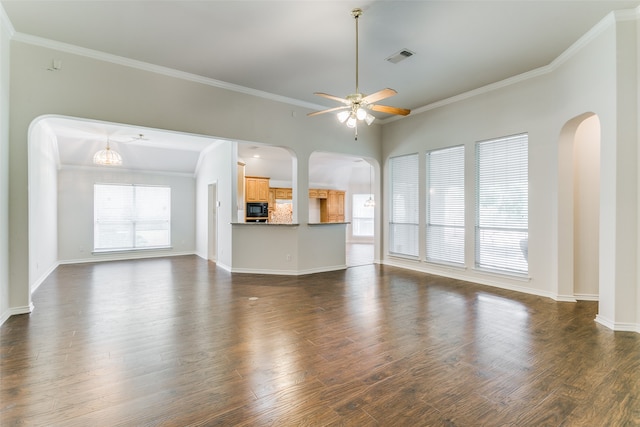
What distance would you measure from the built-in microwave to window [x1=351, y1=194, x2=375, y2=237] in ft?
14.8

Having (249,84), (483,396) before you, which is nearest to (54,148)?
(249,84)

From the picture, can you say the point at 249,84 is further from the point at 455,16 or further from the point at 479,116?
the point at 479,116

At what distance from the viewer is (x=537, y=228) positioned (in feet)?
14.7

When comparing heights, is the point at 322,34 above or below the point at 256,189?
above

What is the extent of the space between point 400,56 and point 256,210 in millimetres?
6259

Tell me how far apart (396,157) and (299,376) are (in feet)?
18.2

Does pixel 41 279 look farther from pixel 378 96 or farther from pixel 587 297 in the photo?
pixel 587 297

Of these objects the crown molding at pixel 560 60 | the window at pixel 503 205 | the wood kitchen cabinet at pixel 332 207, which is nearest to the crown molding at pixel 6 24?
the crown molding at pixel 560 60

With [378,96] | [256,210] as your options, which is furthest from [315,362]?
[256,210]

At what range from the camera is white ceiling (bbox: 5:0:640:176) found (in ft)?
9.99

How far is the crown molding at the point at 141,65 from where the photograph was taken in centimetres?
357

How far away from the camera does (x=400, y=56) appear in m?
3.98

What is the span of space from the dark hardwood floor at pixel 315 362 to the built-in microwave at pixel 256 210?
4686mm

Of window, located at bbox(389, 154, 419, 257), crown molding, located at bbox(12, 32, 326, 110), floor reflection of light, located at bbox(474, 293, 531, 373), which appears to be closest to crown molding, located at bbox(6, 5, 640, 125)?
crown molding, located at bbox(12, 32, 326, 110)
